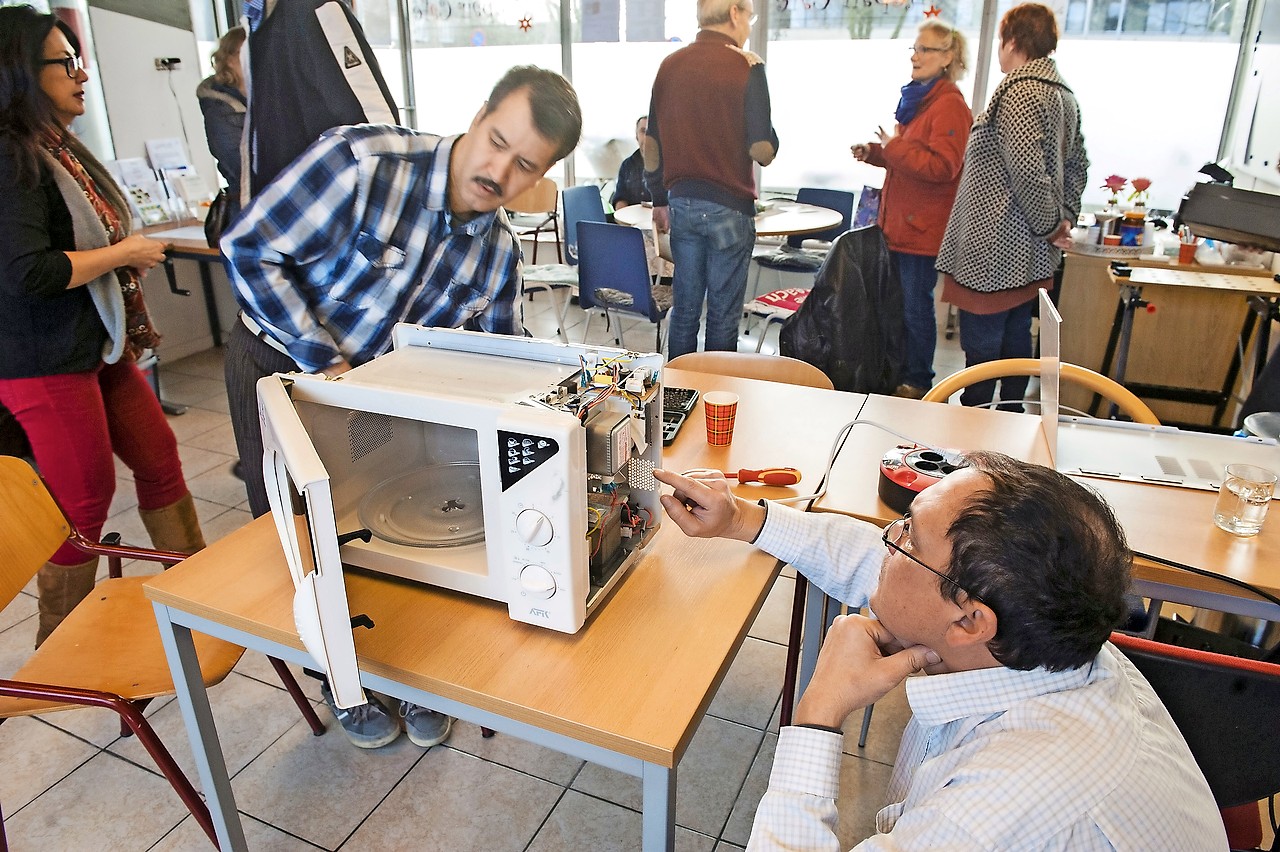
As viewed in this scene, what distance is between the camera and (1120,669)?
34.9 inches

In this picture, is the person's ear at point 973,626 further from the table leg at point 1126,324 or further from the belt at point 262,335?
the table leg at point 1126,324

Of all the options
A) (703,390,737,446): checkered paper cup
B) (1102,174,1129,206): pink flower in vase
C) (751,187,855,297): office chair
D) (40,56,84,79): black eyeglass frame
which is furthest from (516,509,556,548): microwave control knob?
(1102,174,1129,206): pink flower in vase

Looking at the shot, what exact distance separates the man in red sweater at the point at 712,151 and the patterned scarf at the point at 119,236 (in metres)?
1.94

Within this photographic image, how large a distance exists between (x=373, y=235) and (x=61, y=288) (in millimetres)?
762

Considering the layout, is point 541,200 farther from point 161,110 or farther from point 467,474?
point 467,474

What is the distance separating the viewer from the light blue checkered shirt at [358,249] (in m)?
1.54

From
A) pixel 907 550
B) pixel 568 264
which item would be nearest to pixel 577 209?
pixel 568 264

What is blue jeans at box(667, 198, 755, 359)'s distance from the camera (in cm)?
332

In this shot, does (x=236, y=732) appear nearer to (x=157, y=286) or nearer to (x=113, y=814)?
(x=113, y=814)

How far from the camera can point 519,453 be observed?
938mm

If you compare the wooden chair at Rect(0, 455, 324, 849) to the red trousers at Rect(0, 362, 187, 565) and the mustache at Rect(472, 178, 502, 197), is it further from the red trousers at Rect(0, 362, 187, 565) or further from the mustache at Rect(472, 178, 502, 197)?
the mustache at Rect(472, 178, 502, 197)

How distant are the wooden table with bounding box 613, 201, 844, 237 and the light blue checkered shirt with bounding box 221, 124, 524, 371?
2.12m

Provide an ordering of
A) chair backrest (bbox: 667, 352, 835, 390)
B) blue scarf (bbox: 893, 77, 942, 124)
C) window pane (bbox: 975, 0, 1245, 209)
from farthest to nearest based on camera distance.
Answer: window pane (bbox: 975, 0, 1245, 209)
blue scarf (bbox: 893, 77, 942, 124)
chair backrest (bbox: 667, 352, 835, 390)

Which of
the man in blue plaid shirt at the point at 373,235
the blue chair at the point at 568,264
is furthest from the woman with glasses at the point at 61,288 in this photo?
the blue chair at the point at 568,264
